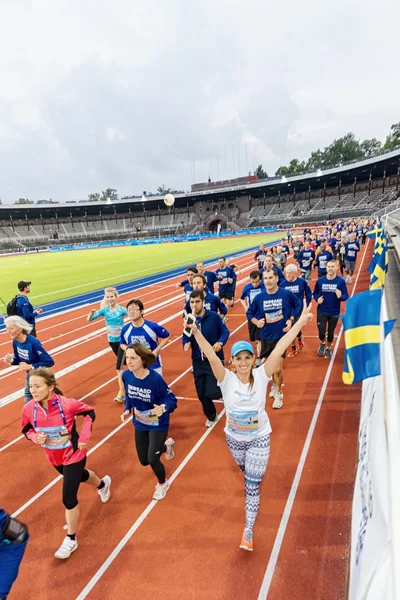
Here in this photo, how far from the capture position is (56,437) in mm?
3213

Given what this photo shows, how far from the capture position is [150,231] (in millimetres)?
85000

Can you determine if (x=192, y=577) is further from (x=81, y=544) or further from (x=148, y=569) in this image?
(x=81, y=544)

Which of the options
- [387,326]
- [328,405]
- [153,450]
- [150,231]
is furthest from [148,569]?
[150,231]

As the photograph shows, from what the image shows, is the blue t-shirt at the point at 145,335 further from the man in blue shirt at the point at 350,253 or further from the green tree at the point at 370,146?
the green tree at the point at 370,146

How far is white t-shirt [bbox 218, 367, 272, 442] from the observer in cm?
294

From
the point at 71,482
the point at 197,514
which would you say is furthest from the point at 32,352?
the point at 197,514

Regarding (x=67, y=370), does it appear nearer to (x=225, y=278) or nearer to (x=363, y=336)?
(x=225, y=278)

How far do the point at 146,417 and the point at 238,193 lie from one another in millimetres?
86295

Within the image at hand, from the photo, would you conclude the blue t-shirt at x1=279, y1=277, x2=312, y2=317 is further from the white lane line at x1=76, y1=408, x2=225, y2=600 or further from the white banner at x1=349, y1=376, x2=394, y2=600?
the white banner at x1=349, y1=376, x2=394, y2=600

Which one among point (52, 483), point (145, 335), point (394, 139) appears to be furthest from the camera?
point (394, 139)

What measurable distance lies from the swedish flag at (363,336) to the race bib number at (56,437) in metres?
2.69

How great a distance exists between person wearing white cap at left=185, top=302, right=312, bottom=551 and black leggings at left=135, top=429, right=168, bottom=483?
40.2 inches

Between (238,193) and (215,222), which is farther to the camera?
(215,222)

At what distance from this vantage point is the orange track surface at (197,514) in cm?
299
